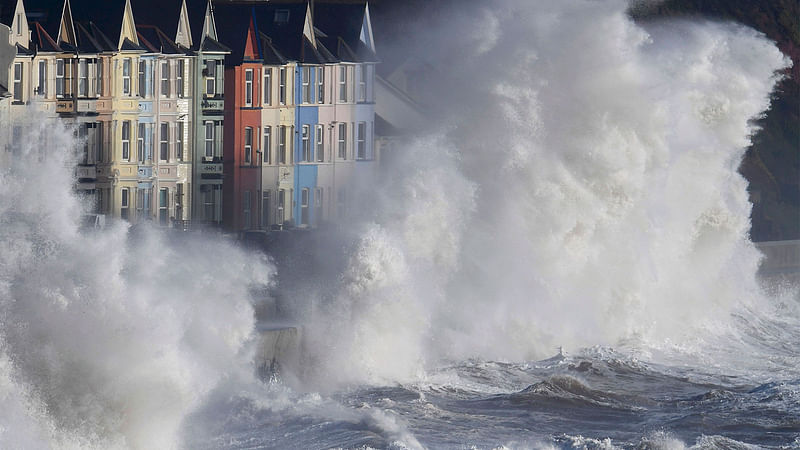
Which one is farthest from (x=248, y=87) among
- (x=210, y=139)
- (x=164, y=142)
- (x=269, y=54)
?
(x=164, y=142)

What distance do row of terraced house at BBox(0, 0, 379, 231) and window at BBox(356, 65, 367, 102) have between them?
8 centimetres

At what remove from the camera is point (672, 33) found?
115 feet

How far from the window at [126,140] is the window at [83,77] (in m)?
1.25

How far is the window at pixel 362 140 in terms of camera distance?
41688mm

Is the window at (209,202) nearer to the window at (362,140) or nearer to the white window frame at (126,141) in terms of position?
the white window frame at (126,141)

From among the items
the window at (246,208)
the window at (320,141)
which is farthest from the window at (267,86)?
the window at (246,208)

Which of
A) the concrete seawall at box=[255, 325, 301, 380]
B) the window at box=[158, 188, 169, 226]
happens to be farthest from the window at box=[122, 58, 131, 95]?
the concrete seawall at box=[255, 325, 301, 380]

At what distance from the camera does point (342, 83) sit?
136 feet

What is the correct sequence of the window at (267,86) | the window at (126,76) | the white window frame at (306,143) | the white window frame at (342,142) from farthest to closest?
the white window frame at (342,142) → the white window frame at (306,143) → the window at (267,86) → the window at (126,76)

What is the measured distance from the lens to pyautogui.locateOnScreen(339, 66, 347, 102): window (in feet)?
136

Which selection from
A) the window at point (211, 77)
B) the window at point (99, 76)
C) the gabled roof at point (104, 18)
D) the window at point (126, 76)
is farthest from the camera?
the window at point (211, 77)

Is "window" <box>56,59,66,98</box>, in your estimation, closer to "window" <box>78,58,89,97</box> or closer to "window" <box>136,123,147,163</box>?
"window" <box>78,58,89,97</box>

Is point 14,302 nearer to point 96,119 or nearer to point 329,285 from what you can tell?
point 329,285

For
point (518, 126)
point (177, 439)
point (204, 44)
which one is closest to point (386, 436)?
point (177, 439)
